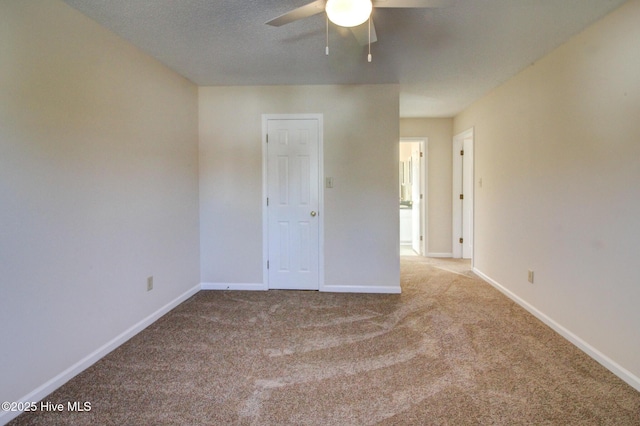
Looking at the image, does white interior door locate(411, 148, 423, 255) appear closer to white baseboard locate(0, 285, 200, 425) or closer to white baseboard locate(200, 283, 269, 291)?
white baseboard locate(200, 283, 269, 291)

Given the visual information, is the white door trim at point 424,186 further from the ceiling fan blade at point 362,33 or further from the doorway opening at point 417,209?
the ceiling fan blade at point 362,33

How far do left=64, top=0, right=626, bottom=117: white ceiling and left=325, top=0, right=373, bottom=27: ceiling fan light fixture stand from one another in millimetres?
532

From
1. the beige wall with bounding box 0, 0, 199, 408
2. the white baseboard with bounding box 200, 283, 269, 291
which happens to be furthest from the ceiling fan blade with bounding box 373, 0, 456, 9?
the white baseboard with bounding box 200, 283, 269, 291

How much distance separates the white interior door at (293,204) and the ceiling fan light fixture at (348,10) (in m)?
1.90

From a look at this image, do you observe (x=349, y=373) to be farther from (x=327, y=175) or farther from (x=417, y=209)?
(x=417, y=209)

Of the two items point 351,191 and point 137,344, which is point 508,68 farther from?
point 137,344

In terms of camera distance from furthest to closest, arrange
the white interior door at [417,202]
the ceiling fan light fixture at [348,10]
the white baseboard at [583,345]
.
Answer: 1. the white interior door at [417,202]
2. the white baseboard at [583,345]
3. the ceiling fan light fixture at [348,10]

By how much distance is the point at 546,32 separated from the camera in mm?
2182

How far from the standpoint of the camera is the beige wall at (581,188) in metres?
1.83

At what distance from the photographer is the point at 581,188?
2.19 m

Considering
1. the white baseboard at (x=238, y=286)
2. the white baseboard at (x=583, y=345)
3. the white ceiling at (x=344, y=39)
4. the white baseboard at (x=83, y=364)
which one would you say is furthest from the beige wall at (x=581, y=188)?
the white baseboard at (x=83, y=364)

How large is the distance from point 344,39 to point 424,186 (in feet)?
10.7

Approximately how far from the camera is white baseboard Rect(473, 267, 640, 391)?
5.88ft

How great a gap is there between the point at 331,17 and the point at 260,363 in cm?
214
